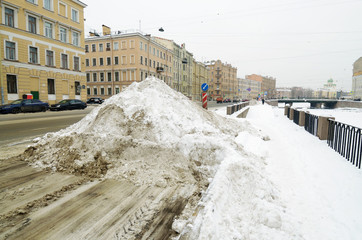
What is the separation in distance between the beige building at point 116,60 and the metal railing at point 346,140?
126ft

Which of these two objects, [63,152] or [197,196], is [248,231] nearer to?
[197,196]

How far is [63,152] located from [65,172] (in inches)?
28.7

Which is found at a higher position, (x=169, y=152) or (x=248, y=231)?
(x=169, y=152)

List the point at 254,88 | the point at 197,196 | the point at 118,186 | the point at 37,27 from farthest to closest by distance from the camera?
the point at 254,88 < the point at 37,27 < the point at 118,186 < the point at 197,196

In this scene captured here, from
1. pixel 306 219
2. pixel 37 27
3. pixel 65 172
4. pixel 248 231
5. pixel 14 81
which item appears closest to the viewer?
pixel 248 231

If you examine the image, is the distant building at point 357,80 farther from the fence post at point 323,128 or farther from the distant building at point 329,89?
the fence post at point 323,128

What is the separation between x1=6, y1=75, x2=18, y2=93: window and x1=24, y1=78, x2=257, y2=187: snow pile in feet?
72.1

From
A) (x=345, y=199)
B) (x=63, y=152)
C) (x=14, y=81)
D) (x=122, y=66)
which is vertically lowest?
(x=345, y=199)

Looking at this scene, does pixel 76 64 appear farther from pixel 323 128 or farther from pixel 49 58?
pixel 323 128

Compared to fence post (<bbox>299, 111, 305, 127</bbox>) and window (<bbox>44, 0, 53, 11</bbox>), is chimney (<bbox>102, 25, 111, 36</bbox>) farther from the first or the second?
fence post (<bbox>299, 111, 305, 127</bbox>)

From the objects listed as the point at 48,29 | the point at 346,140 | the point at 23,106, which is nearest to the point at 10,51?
the point at 48,29

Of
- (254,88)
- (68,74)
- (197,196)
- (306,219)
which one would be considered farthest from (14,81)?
(254,88)

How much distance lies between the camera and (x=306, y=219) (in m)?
2.91

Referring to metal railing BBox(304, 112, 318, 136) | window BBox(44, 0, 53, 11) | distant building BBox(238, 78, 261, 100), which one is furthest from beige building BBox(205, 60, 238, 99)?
metal railing BBox(304, 112, 318, 136)
